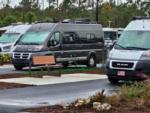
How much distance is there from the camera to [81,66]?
31062mm

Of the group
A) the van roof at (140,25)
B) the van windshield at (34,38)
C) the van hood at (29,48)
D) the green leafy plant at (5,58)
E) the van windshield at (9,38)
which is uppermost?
the van roof at (140,25)

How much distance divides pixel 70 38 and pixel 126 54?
914cm

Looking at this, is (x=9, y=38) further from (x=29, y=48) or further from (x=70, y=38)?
(x=29, y=48)

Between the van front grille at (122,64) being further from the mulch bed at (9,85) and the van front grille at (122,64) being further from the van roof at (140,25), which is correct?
the mulch bed at (9,85)

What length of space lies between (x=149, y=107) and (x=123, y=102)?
88cm

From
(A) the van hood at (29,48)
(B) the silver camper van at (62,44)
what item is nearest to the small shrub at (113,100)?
(B) the silver camper van at (62,44)

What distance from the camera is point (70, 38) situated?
2989 cm

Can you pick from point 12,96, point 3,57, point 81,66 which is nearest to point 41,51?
point 81,66

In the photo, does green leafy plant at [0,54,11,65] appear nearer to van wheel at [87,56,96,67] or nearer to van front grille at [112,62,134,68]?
van wheel at [87,56,96,67]

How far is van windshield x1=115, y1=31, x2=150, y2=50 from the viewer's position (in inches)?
841

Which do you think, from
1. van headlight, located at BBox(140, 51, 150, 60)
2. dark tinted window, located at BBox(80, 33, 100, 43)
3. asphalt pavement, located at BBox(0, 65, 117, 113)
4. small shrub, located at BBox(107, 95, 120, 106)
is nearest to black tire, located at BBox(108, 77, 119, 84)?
asphalt pavement, located at BBox(0, 65, 117, 113)

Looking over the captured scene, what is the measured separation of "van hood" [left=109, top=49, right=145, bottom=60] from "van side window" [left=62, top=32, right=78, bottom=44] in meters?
8.08

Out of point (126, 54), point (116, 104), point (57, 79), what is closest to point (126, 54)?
point (126, 54)

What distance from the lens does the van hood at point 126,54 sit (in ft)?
68.2
